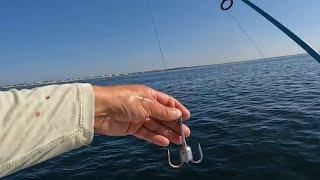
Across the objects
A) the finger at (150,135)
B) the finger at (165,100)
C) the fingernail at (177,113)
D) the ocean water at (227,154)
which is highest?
the finger at (165,100)

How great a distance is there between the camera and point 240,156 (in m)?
9.39

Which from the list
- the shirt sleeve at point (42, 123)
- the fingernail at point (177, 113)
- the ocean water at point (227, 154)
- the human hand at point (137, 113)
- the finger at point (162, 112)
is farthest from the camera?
the ocean water at point (227, 154)

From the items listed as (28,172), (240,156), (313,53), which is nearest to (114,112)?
(313,53)

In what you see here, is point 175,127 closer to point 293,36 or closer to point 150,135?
point 150,135

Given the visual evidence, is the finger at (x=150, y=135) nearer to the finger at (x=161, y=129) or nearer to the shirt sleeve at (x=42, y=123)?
the finger at (x=161, y=129)

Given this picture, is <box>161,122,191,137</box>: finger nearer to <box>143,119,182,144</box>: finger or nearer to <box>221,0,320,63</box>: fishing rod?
<box>143,119,182,144</box>: finger

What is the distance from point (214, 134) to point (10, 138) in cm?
1141

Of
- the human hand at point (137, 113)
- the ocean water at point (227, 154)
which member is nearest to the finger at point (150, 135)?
the human hand at point (137, 113)

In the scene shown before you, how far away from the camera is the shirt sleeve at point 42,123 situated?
1409mm

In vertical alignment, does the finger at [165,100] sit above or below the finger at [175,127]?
above

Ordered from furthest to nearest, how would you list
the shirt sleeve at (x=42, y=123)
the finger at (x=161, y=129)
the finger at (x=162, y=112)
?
1. the finger at (x=161, y=129)
2. the finger at (x=162, y=112)
3. the shirt sleeve at (x=42, y=123)

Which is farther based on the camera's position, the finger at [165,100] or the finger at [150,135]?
the finger at [150,135]

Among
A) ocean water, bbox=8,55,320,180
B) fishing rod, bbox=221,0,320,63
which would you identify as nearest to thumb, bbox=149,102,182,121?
fishing rod, bbox=221,0,320,63

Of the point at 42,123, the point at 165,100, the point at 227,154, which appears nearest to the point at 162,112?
the point at 165,100
